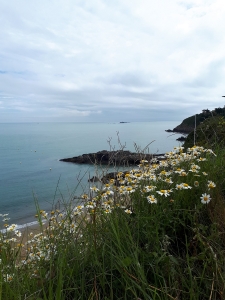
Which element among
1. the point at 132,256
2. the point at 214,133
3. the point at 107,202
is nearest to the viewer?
the point at 132,256

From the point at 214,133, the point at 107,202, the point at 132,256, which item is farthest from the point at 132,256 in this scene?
the point at 214,133

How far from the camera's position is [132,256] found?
65.2 inches

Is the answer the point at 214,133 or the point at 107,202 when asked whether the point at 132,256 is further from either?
the point at 214,133

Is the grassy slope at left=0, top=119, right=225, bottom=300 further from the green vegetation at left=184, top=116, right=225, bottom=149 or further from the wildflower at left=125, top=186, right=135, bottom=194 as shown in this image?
the green vegetation at left=184, top=116, right=225, bottom=149

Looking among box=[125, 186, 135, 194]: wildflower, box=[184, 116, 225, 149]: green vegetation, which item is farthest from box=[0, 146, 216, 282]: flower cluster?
box=[184, 116, 225, 149]: green vegetation

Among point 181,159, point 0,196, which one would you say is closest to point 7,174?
point 0,196

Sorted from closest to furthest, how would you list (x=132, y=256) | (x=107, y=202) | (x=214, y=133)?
(x=132, y=256), (x=107, y=202), (x=214, y=133)

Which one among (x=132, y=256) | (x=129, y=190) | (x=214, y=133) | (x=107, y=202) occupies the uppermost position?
(x=214, y=133)

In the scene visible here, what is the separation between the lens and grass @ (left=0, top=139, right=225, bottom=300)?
154cm

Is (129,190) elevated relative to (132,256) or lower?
elevated

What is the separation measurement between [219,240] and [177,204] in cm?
59

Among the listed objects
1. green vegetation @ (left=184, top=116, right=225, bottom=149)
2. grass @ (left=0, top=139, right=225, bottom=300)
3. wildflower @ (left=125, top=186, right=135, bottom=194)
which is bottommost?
grass @ (left=0, top=139, right=225, bottom=300)

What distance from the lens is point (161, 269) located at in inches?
68.4

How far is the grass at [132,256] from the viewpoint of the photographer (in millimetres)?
1538
